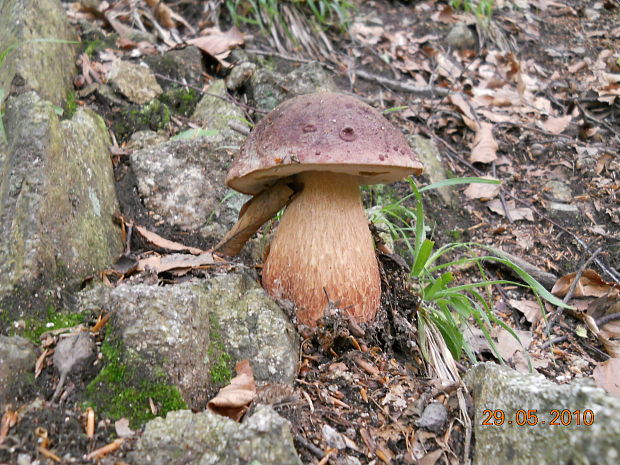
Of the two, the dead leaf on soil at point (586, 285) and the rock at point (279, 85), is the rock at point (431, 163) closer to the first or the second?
the rock at point (279, 85)

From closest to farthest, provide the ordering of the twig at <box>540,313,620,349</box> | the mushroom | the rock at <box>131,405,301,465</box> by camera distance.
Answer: the rock at <box>131,405,301,465</box> → the mushroom → the twig at <box>540,313,620,349</box>

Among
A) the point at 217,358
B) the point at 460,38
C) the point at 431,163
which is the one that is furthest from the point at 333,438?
the point at 460,38

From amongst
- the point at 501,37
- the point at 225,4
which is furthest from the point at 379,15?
the point at 225,4

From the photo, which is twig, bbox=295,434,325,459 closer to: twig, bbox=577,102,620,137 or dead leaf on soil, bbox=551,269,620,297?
dead leaf on soil, bbox=551,269,620,297

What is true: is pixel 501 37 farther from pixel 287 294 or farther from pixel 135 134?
pixel 287 294

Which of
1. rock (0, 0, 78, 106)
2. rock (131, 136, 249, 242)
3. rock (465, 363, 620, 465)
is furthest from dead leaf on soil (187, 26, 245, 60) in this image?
rock (465, 363, 620, 465)

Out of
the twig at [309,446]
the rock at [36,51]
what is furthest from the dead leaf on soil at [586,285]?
the rock at [36,51]
